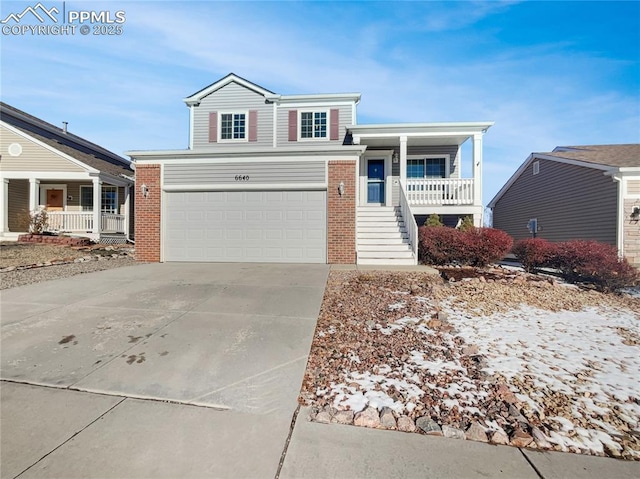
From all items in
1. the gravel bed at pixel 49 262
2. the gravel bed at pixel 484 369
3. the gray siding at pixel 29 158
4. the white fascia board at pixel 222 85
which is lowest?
the gravel bed at pixel 484 369

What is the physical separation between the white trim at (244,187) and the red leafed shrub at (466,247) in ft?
12.0

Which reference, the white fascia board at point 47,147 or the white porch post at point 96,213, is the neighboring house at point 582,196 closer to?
the white porch post at point 96,213

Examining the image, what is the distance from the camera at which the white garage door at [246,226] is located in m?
9.67

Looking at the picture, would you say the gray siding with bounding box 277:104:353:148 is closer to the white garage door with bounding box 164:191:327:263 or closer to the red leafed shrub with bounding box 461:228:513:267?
the white garage door with bounding box 164:191:327:263

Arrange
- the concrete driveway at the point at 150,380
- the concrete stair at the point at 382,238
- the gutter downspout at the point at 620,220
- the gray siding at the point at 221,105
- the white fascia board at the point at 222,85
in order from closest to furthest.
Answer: the concrete driveway at the point at 150,380
the concrete stair at the point at 382,238
the gutter downspout at the point at 620,220
the white fascia board at the point at 222,85
the gray siding at the point at 221,105

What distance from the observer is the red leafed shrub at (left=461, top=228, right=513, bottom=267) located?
9125 mm

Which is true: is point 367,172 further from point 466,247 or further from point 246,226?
point 246,226

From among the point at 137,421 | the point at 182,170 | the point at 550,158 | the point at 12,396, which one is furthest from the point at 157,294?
the point at 550,158

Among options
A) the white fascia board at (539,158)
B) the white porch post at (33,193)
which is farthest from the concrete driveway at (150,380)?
the white fascia board at (539,158)

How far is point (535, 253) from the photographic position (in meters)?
9.05

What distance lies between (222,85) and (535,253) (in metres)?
14.1

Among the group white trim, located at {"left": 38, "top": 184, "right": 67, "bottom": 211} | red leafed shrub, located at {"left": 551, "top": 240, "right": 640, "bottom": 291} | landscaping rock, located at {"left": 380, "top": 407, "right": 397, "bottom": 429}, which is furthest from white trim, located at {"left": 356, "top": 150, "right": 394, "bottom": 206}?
white trim, located at {"left": 38, "top": 184, "right": 67, "bottom": 211}

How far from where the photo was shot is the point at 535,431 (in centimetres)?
228

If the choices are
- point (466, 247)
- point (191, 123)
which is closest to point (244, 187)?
point (466, 247)
